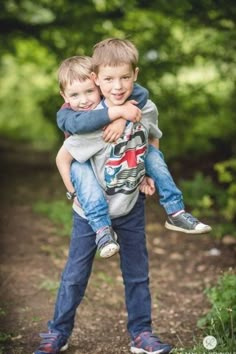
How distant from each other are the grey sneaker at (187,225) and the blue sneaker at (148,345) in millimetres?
710

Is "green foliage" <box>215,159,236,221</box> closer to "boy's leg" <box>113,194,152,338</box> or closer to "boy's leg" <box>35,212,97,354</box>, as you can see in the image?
"boy's leg" <box>113,194,152,338</box>

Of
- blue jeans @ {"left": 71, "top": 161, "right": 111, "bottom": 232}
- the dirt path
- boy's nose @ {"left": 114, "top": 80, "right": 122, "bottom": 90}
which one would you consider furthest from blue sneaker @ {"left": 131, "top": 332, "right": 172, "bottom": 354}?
boy's nose @ {"left": 114, "top": 80, "right": 122, "bottom": 90}

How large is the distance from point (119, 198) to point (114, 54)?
79 centimetres

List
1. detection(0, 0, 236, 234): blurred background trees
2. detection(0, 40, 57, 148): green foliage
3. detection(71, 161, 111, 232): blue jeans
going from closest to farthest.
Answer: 1. detection(71, 161, 111, 232): blue jeans
2. detection(0, 0, 236, 234): blurred background trees
3. detection(0, 40, 57, 148): green foliage

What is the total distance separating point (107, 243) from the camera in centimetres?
327

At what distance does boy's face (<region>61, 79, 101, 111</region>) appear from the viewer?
10.9 ft

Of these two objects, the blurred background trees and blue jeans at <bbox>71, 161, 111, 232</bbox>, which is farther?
the blurred background trees

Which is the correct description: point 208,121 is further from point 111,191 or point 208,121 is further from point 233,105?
point 111,191

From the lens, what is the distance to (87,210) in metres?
3.38

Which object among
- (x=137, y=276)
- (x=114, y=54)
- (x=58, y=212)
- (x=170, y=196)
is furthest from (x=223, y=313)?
(x=58, y=212)

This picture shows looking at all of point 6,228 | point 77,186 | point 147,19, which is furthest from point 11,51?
point 77,186

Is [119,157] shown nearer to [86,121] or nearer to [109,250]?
[86,121]

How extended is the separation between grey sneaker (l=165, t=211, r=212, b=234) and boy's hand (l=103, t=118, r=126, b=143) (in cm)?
59

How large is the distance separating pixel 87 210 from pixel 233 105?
5.73 meters
